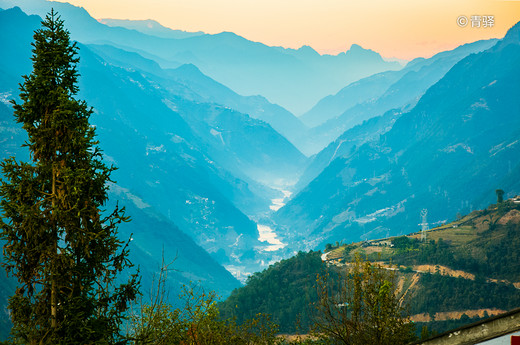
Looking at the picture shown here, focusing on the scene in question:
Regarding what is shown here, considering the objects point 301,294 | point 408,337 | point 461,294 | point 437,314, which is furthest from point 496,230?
point 408,337

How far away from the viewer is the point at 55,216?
590 inches

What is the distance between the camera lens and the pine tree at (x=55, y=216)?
1477 centimetres

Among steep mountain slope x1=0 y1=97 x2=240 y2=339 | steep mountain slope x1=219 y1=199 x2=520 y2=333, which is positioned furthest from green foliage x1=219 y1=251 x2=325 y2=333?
steep mountain slope x1=0 y1=97 x2=240 y2=339

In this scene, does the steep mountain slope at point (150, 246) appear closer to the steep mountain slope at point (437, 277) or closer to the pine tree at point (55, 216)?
the steep mountain slope at point (437, 277)

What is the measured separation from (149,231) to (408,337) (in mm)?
177070

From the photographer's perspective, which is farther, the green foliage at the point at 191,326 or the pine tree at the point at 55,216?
the green foliage at the point at 191,326

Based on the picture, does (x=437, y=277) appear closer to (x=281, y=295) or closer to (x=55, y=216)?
(x=281, y=295)

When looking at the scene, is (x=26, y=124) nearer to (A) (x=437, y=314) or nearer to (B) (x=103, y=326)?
(B) (x=103, y=326)

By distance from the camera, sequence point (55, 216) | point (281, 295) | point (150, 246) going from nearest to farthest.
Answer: point (55, 216) → point (281, 295) → point (150, 246)

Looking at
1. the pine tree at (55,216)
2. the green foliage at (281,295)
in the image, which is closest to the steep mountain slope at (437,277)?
the green foliage at (281,295)

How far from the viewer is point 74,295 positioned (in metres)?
15.3

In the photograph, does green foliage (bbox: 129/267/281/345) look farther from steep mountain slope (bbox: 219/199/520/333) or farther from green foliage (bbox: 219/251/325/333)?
green foliage (bbox: 219/251/325/333)

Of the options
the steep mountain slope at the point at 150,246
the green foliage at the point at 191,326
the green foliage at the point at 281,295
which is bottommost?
the green foliage at the point at 191,326

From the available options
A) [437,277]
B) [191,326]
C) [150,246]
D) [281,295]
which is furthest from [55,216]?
[150,246]
